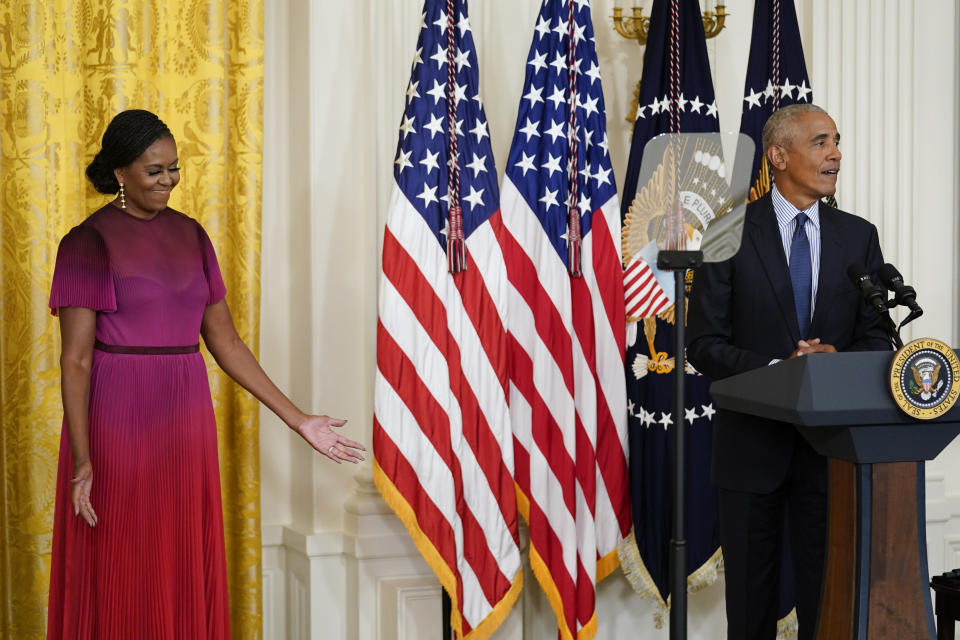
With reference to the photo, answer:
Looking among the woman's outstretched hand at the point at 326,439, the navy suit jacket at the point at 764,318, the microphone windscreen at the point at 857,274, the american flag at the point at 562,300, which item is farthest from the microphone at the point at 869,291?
the american flag at the point at 562,300

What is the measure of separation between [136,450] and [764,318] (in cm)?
179

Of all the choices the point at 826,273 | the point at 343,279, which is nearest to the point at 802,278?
the point at 826,273

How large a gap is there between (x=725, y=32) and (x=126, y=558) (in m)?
3.30

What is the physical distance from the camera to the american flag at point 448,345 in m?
3.58

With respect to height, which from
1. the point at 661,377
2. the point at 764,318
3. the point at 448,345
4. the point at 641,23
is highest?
the point at 641,23

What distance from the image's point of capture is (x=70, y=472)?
2.72 m

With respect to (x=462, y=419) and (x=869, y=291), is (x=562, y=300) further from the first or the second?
(x=869, y=291)

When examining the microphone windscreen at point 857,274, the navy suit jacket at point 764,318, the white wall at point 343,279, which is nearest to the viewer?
the microphone windscreen at point 857,274

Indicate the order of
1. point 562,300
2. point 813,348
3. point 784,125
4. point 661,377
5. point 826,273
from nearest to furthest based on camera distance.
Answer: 1. point 813,348
2. point 826,273
3. point 784,125
4. point 562,300
5. point 661,377

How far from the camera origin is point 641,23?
4141 millimetres

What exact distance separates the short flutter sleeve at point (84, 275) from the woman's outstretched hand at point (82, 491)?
16.4 inches

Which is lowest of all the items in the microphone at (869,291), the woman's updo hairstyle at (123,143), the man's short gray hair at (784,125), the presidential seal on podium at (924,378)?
the presidential seal on podium at (924,378)

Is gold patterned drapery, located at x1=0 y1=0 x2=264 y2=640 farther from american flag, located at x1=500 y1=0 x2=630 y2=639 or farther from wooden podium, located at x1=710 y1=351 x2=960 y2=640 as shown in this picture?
wooden podium, located at x1=710 y1=351 x2=960 y2=640

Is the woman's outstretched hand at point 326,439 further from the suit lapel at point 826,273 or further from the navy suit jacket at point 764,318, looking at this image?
the suit lapel at point 826,273
